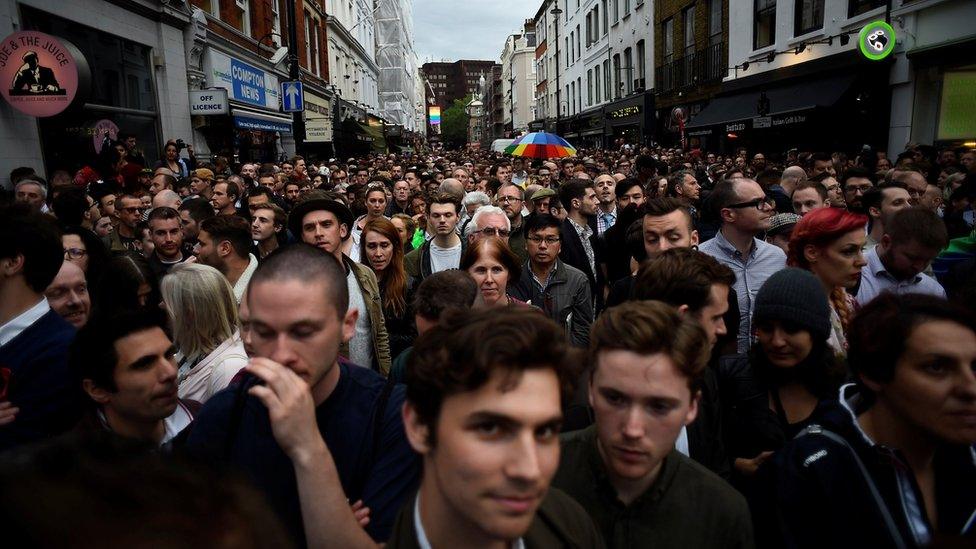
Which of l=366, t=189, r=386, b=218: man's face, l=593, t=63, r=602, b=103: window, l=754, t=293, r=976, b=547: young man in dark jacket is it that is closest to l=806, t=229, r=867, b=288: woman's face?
l=754, t=293, r=976, b=547: young man in dark jacket

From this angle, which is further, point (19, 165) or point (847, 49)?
point (847, 49)

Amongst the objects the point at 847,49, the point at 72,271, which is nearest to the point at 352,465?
the point at 72,271

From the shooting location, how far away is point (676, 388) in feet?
6.49

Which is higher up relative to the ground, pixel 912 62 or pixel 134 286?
pixel 912 62

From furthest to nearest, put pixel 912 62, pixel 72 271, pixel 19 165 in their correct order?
pixel 912 62
pixel 19 165
pixel 72 271

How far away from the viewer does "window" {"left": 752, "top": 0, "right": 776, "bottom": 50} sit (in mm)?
18375

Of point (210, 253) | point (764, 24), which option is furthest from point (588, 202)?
point (764, 24)

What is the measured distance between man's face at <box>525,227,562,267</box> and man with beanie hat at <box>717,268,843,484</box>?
92.7 inches

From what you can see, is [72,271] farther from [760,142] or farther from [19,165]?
[760,142]

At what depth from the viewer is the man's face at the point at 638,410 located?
192 cm

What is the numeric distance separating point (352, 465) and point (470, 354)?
0.73m

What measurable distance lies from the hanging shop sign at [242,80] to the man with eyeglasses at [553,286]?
14.2m

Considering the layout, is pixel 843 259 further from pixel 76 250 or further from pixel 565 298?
pixel 76 250

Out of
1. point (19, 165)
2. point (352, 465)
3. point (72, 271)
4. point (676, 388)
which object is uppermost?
point (19, 165)
